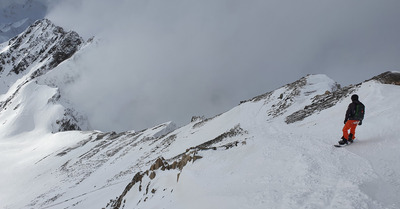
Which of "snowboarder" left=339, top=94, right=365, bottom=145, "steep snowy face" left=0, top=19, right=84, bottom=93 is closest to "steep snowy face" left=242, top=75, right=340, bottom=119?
"snowboarder" left=339, top=94, right=365, bottom=145

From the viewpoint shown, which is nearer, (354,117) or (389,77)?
(354,117)

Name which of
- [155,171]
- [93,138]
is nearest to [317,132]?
Result: [155,171]

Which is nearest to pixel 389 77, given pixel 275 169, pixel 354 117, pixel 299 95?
pixel 299 95

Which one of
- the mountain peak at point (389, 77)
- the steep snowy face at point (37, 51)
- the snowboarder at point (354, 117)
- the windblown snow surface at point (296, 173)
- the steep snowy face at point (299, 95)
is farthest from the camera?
the steep snowy face at point (37, 51)

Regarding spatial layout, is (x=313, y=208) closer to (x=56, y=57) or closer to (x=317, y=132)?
(x=317, y=132)

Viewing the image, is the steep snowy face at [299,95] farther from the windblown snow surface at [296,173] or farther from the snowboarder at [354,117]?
the snowboarder at [354,117]

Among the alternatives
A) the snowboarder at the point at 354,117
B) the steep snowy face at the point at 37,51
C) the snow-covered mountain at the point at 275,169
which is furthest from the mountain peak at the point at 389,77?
the steep snowy face at the point at 37,51

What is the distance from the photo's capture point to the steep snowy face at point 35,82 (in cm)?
9194

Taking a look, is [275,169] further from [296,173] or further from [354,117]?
[354,117]

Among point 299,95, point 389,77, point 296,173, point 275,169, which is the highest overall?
point 299,95

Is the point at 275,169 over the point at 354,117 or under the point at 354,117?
under

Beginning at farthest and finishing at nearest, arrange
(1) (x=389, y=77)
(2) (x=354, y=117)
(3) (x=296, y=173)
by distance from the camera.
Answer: (1) (x=389, y=77) → (2) (x=354, y=117) → (3) (x=296, y=173)

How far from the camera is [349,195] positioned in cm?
521

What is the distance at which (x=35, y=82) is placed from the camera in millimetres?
114500
